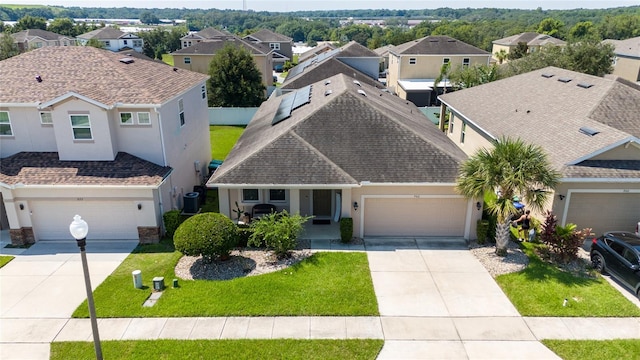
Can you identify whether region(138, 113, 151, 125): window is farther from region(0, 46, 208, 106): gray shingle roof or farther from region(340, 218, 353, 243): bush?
region(340, 218, 353, 243): bush

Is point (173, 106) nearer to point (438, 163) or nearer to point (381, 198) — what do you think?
point (381, 198)

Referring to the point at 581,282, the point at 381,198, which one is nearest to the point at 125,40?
the point at 381,198

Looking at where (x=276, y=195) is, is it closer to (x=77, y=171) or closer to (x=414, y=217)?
(x=414, y=217)

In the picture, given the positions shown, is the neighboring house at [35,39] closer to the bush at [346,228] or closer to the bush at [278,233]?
the bush at [278,233]

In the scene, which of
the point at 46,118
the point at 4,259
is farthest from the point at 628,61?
the point at 4,259

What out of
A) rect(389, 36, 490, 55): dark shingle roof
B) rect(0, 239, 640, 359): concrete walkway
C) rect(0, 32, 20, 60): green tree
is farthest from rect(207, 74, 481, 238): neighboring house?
rect(0, 32, 20, 60): green tree

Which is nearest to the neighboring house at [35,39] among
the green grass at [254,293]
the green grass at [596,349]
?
the green grass at [254,293]
